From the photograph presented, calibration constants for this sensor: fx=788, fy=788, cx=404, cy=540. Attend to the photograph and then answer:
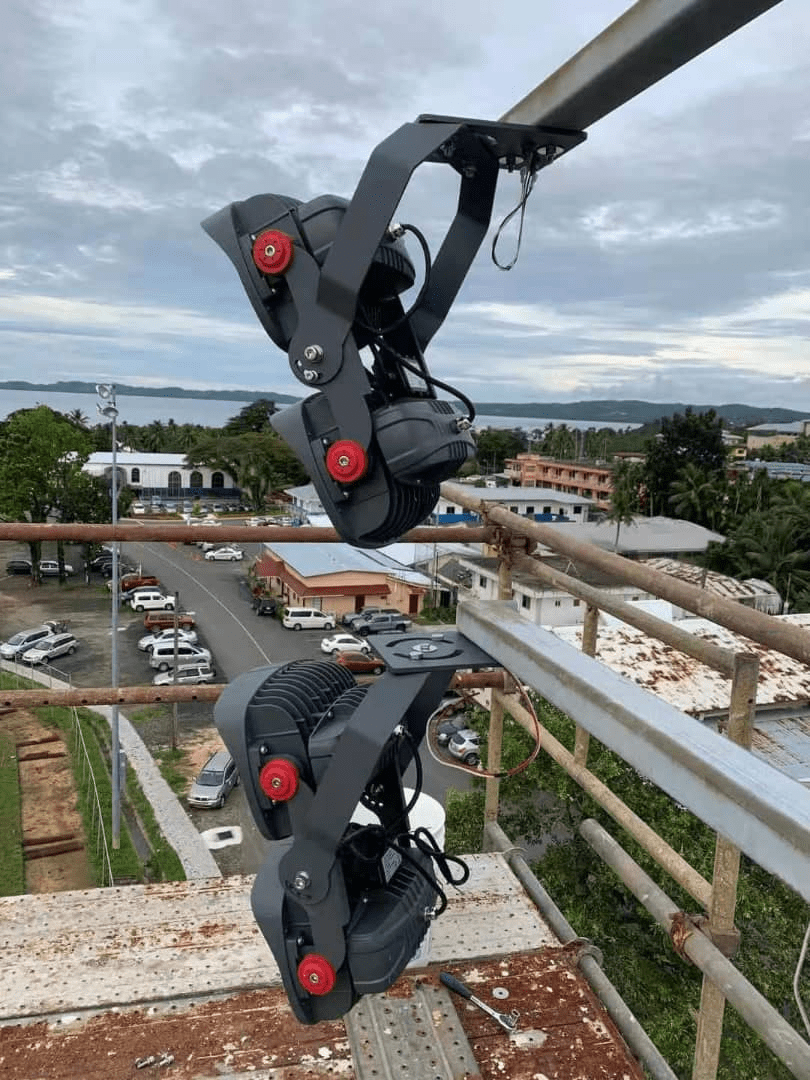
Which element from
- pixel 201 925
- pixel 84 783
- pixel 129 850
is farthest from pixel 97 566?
pixel 201 925

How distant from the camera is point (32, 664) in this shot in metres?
21.7

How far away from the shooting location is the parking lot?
16.3m

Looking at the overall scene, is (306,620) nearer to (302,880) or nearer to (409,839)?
(409,839)

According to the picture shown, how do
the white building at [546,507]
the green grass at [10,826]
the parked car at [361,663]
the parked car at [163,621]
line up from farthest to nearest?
the white building at [546,507] < the parked car at [163,621] < the green grass at [10,826] < the parked car at [361,663]

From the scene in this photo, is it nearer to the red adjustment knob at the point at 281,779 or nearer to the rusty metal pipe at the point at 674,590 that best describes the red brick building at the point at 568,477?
the rusty metal pipe at the point at 674,590

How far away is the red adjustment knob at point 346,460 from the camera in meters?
1.76

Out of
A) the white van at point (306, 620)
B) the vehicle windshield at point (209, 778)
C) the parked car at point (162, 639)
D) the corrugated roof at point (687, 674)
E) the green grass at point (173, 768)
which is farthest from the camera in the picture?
the white van at point (306, 620)

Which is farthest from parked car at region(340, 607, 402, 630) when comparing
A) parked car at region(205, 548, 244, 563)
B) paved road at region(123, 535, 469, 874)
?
parked car at region(205, 548, 244, 563)

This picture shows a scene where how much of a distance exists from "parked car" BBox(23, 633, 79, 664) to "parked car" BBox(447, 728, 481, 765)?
12.1m

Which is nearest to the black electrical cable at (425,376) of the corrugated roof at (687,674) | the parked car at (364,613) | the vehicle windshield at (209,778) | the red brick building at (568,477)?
the corrugated roof at (687,674)

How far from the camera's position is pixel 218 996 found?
266 cm

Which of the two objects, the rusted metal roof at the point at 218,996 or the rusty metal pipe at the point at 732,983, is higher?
the rusty metal pipe at the point at 732,983

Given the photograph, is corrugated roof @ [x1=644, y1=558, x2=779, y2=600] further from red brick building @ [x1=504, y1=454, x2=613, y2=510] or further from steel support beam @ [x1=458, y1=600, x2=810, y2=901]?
red brick building @ [x1=504, y1=454, x2=613, y2=510]

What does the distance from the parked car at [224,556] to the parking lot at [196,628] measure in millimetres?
405
